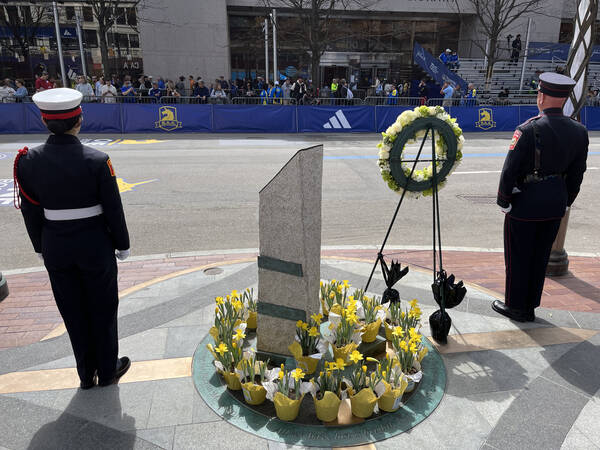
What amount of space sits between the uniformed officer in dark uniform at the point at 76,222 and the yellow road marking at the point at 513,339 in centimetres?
278

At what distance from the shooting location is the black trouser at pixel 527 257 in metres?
4.33

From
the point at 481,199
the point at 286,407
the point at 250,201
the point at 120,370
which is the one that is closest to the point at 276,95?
the point at 250,201

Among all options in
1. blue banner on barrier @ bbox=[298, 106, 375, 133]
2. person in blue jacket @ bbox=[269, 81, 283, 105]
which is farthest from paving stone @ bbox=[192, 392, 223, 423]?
person in blue jacket @ bbox=[269, 81, 283, 105]

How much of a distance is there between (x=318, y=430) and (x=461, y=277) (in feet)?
10.8

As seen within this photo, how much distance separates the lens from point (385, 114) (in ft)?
65.6

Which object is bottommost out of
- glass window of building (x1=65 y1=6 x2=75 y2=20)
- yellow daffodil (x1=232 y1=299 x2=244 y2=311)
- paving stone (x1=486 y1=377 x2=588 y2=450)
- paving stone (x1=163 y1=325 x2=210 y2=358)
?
paving stone (x1=486 y1=377 x2=588 y2=450)

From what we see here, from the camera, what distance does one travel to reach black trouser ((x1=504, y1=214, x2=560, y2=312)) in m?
4.33

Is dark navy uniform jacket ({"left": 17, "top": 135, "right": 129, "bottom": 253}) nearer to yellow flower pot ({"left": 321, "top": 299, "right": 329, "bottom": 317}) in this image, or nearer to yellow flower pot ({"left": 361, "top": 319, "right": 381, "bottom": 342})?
yellow flower pot ({"left": 321, "top": 299, "right": 329, "bottom": 317})

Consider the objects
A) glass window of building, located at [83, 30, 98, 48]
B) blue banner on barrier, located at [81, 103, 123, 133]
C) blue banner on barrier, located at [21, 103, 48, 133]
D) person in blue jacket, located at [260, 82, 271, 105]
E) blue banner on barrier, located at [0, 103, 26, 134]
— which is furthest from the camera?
glass window of building, located at [83, 30, 98, 48]

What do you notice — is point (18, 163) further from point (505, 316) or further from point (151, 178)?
point (151, 178)

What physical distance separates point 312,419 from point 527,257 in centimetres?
262

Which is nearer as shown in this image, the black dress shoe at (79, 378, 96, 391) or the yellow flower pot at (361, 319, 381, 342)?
the black dress shoe at (79, 378, 96, 391)

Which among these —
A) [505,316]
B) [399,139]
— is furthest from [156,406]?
[505,316]

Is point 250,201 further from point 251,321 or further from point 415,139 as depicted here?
point 415,139
